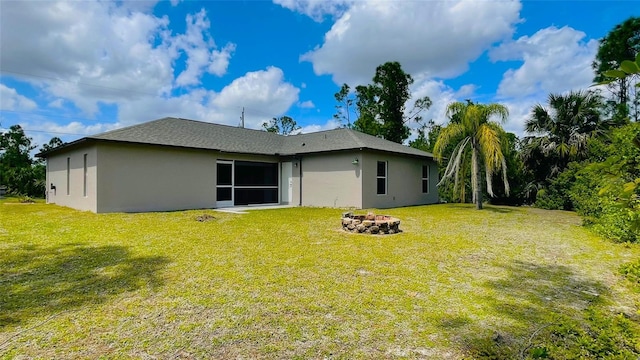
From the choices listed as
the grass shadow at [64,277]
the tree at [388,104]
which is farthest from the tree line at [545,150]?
the grass shadow at [64,277]

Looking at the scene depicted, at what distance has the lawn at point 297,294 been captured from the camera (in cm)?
293

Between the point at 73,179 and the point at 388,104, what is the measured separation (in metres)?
23.7

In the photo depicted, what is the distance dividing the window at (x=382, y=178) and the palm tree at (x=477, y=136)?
7.93ft

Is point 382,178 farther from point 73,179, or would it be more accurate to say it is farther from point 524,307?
point 73,179

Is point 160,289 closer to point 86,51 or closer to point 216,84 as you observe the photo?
point 86,51

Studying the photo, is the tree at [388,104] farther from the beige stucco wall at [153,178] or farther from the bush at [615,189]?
the bush at [615,189]

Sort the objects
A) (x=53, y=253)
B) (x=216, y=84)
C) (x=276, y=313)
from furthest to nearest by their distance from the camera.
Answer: (x=216, y=84), (x=53, y=253), (x=276, y=313)

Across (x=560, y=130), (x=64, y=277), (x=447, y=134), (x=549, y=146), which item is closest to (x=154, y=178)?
(x=64, y=277)

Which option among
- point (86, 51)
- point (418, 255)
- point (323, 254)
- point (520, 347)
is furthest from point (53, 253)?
point (86, 51)

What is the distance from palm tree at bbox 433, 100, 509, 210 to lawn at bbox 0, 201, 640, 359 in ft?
19.8

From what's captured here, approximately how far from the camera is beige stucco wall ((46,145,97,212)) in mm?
12094

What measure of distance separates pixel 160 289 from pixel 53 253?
131 inches

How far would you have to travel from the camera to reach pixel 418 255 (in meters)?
6.12

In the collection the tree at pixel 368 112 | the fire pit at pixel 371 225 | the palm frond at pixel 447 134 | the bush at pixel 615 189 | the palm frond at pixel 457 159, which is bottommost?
the fire pit at pixel 371 225
